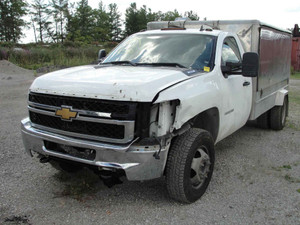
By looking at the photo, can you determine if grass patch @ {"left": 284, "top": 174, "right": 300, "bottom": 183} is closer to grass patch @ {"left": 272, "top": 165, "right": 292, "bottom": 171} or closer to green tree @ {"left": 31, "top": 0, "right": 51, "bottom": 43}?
grass patch @ {"left": 272, "top": 165, "right": 292, "bottom": 171}

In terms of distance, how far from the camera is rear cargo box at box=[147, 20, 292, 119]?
5.10 meters

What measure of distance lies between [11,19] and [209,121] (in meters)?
57.5

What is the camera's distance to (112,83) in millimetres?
2967

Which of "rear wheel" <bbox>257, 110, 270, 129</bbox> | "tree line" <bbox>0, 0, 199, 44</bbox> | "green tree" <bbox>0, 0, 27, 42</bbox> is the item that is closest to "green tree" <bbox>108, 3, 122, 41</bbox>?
"tree line" <bbox>0, 0, 199, 44</bbox>

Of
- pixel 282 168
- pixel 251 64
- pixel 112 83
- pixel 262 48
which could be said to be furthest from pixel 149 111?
pixel 262 48

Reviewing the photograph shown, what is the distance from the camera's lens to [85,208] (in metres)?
3.33

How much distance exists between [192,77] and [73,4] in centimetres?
7086

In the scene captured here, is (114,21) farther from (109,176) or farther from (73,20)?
(109,176)

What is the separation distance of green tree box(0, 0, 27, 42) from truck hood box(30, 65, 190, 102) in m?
56.3

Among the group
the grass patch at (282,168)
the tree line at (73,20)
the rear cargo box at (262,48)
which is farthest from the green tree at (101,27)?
the grass patch at (282,168)

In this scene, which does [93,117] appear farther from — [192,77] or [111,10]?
[111,10]

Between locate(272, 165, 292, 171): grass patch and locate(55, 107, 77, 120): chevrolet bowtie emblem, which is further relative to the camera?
locate(272, 165, 292, 171): grass patch

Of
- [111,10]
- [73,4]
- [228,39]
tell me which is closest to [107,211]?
[228,39]

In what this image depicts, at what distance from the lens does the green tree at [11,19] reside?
171 ft
